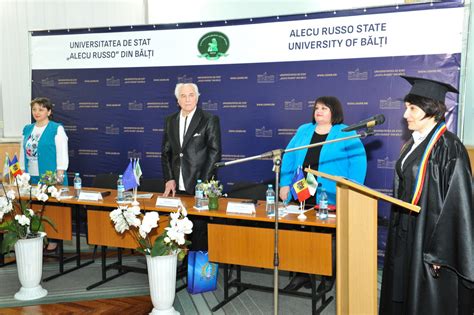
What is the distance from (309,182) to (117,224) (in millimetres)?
1357

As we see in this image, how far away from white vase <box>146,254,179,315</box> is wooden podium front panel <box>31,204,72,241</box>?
1096 millimetres

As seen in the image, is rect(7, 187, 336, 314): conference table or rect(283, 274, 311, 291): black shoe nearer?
rect(7, 187, 336, 314): conference table

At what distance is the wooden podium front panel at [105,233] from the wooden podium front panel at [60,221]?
0.26m

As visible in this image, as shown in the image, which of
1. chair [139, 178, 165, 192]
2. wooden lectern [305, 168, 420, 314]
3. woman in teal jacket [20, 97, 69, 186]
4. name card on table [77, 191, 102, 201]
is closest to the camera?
wooden lectern [305, 168, 420, 314]

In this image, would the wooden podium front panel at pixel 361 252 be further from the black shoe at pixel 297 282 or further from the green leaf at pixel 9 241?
the green leaf at pixel 9 241

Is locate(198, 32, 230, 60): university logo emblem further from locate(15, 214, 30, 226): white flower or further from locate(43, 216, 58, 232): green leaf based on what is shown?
locate(15, 214, 30, 226): white flower

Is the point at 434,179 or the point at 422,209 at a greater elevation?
the point at 434,179

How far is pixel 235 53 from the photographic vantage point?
16.6 ft

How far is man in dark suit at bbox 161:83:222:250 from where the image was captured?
404 cm

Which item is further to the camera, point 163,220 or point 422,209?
point 163,220

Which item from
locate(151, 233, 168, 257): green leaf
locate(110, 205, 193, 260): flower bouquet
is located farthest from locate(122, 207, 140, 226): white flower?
locate(151, 233, 168, 257): green leaf

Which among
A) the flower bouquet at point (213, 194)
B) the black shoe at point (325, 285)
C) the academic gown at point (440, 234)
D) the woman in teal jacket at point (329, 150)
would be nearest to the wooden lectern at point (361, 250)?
the academic gown at point (440, 234)

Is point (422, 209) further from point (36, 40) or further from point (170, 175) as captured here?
point (36, 40)

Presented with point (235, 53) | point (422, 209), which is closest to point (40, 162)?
point (235, 53)
